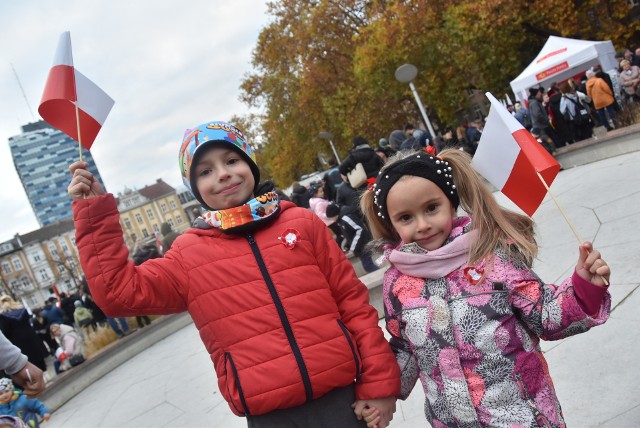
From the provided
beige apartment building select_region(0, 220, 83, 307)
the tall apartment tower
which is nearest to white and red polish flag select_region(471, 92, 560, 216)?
beige apartment building select_region(0, 220, 83, 307)

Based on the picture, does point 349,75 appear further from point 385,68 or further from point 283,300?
point 283,300

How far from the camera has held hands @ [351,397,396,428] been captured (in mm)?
1767

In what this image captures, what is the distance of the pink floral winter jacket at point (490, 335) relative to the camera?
1.67 meters

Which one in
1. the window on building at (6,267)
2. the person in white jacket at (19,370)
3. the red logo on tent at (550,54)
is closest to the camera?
the person in white jacket at (19,370)

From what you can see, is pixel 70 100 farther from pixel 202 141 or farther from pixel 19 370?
pixel 19 370

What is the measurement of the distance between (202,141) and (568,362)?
2.68 m

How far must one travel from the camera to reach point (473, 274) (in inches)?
68.4

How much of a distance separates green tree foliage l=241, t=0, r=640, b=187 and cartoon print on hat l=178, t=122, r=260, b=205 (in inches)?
717

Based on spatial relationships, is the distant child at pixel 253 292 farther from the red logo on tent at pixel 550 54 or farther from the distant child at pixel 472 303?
the red logo on tent at pixel 550 54

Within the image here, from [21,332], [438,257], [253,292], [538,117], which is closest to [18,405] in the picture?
[21,332]

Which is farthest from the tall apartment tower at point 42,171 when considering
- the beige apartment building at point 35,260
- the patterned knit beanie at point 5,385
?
the patterned knit beanie at point 5,385

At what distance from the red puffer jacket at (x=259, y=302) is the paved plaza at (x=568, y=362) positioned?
118 cm

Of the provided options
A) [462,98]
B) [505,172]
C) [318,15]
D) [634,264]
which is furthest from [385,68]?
[505,172]

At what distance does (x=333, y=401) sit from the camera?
175 centimetres
